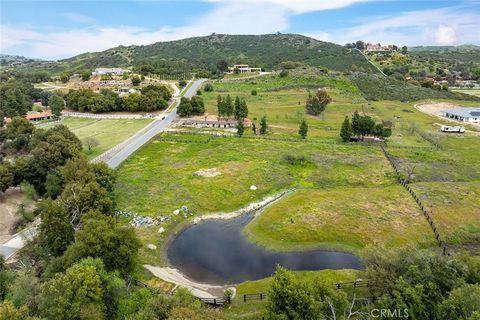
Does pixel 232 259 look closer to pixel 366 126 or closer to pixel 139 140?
pixel 139 140

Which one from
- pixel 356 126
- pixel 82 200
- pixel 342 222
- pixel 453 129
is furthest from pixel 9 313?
pixel 453 129

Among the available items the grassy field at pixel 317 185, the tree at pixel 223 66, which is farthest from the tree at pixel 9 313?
the tree at pixel 223 66

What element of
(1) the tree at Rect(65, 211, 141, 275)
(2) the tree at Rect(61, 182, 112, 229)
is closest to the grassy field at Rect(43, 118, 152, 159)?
(2) the tree at Rect(61, 182, 112, 229)

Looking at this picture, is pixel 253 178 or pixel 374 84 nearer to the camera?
pixel 253 178

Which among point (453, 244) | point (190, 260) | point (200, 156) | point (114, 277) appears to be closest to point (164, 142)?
point (200, 156)

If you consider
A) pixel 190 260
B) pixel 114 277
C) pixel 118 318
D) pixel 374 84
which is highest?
pixel 374 84

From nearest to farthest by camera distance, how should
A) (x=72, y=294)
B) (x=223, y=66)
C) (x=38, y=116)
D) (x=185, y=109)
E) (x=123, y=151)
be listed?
(x=72, y=294), (x=123, y=151), (x=185, y=109), (x=38, y=116), (x=223, y=66)

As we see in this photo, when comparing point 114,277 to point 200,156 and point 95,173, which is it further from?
point 200,156

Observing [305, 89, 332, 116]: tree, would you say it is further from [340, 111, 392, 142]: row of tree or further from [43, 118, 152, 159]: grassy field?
[43, 118, 152, 159]: grassy field
